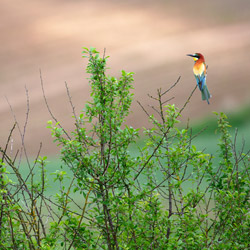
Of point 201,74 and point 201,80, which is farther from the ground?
point 201,74

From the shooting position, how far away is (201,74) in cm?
698

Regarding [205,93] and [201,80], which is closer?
[205,93]

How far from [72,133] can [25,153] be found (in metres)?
0.61

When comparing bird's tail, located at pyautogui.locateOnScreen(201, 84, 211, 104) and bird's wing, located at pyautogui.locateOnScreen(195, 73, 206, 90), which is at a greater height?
bird's wing, located at pyautogui.locateOnScreen(195, 73, 206, 90)

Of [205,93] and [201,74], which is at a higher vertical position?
[201,74]

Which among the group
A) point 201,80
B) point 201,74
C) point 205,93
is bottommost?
point 205,93

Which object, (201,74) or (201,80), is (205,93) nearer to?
(201,80)

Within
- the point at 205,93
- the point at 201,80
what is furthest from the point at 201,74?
the point at 205,93

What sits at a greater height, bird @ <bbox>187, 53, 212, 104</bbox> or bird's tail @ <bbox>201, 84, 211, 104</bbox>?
bird @ <bbox>187, 53, 212, 104</bbox>

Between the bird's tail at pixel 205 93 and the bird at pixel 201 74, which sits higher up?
the bird at pixel 201 74

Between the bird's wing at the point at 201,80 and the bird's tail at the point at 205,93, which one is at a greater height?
the bird's wing at the point at 201,80

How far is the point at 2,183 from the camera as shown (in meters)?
4.03

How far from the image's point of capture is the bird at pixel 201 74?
676 cm

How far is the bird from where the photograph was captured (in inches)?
266
